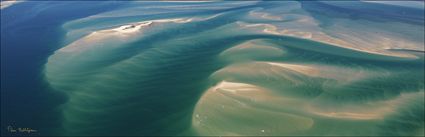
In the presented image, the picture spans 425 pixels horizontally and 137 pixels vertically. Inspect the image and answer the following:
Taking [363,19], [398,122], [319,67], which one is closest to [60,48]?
[319,67]

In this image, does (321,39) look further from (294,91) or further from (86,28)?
(86,28)
